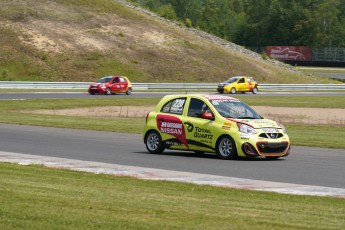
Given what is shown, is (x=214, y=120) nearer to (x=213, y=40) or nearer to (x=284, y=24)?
(x=213, y=40)

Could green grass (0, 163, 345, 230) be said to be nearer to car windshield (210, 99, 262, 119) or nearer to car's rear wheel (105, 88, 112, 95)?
car windshield (210, 99, 262, 119)

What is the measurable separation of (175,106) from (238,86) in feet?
162

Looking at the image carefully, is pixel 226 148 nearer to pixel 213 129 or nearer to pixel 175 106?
pixel 213 129

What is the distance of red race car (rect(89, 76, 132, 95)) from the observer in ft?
203

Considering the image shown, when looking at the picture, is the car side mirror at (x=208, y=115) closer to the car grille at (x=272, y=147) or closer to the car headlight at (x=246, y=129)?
the car headlight at (x=246, y=129)

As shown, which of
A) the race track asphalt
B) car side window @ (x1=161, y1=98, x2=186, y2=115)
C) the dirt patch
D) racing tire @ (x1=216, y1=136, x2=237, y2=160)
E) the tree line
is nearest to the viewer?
the race track asphalt

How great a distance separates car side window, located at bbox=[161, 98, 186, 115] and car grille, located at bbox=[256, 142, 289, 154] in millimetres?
2481

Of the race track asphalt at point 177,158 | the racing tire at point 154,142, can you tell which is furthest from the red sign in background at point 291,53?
the racing tire at point 154,142

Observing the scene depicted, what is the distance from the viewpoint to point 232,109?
20.7 meters

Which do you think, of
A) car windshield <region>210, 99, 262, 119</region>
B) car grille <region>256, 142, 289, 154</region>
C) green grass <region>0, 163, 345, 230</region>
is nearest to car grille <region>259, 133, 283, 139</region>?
car grille <region>256, 142, 289, 154</region>

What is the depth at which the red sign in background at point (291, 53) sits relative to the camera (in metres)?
123

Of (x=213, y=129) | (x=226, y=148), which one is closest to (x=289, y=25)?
(x=213, y=129)

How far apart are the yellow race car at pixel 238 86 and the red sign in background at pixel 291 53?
174 feet

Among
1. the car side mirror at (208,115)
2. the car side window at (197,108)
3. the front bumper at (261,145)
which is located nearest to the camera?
the front bumper at (261,145)
